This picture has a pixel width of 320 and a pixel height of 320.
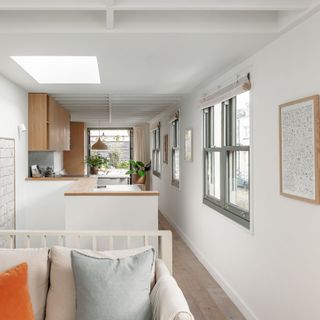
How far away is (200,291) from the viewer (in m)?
4.15

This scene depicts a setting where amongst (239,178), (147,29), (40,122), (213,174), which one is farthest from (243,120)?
(40,122)

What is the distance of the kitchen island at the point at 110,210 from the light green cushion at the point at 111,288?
6.49ft

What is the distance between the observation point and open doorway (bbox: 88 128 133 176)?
12641 mm

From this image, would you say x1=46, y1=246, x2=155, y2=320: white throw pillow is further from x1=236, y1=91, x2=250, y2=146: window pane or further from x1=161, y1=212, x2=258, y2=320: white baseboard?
x1=236, y1=91, x2=250, y2=146: window pane

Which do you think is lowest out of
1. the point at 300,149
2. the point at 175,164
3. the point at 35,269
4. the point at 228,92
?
the point at 35,269

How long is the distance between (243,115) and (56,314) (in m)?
2.55

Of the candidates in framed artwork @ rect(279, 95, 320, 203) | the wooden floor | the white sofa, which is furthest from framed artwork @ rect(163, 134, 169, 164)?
the white sofa

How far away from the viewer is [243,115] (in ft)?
12.6

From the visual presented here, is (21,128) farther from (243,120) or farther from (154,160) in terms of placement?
(154,160)

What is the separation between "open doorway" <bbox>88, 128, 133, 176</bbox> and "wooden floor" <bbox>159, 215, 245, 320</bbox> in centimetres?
714

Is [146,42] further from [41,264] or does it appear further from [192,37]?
[41,264]

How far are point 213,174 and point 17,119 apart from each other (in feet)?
8.93

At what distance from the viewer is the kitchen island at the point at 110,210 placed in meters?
4.18

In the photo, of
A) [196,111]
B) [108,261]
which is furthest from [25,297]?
[196,111]
